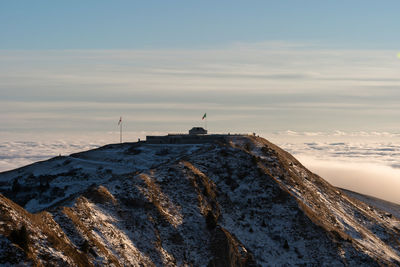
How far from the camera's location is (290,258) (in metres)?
106

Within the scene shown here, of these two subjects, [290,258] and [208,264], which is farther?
[290,258]

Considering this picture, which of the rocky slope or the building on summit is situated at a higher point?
the building on summit

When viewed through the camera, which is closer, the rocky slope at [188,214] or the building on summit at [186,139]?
the rocky slope at [188,214]

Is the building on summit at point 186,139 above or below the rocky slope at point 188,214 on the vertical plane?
above

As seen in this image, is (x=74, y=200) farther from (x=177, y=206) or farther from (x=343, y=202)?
(x=343, y=202)

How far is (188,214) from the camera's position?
109 m

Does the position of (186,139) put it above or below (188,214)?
above

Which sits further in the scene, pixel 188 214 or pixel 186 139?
pixel 186 139

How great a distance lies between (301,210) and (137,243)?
3773 cm

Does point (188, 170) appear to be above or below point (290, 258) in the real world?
above

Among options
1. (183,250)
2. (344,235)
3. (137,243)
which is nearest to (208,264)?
(183,250)

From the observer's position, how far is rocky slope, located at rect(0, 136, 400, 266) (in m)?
83.6

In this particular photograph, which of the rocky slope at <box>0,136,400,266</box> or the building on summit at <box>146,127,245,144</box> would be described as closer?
the rocky slope at <box>0,136,400,266</box>

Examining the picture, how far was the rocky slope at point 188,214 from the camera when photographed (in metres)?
83.6
